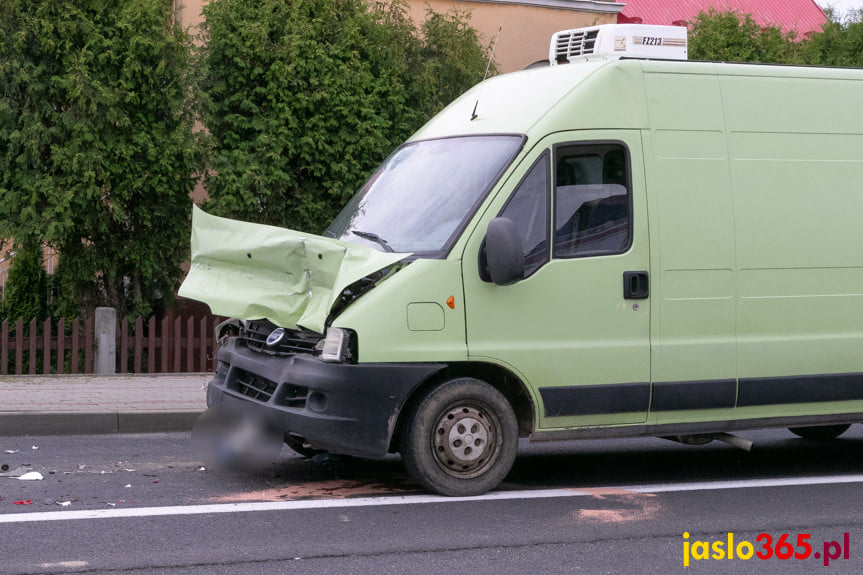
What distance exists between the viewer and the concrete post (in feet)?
46.7

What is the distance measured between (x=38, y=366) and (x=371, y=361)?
952 cm

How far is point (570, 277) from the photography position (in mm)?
7105

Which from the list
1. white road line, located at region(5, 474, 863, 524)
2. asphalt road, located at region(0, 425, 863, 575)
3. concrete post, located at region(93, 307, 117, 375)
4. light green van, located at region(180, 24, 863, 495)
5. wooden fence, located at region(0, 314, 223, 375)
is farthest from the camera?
concrete post, located at region(93, 307, 117, 375)

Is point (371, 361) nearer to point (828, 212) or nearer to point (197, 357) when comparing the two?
point (828, 212)

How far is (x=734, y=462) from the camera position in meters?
8.62

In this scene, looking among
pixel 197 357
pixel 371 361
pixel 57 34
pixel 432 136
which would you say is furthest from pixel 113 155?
pixel 371 361

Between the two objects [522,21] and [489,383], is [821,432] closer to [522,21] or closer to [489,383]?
[489,383]

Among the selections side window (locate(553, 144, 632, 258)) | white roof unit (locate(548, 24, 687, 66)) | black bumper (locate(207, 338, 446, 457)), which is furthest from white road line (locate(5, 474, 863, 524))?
white roof unit (locate(548, 24, 687, 66))

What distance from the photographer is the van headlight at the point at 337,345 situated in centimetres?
664

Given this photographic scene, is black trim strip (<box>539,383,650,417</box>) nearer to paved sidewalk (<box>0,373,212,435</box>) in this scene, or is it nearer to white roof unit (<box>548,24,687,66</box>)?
white roof unit (<box>548,24,687,66</box>)

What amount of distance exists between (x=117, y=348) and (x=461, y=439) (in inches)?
363

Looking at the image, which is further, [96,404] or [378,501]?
[96,404]

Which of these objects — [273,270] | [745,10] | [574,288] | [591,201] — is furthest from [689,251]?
[745,10]

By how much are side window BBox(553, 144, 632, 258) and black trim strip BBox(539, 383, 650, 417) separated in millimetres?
814
